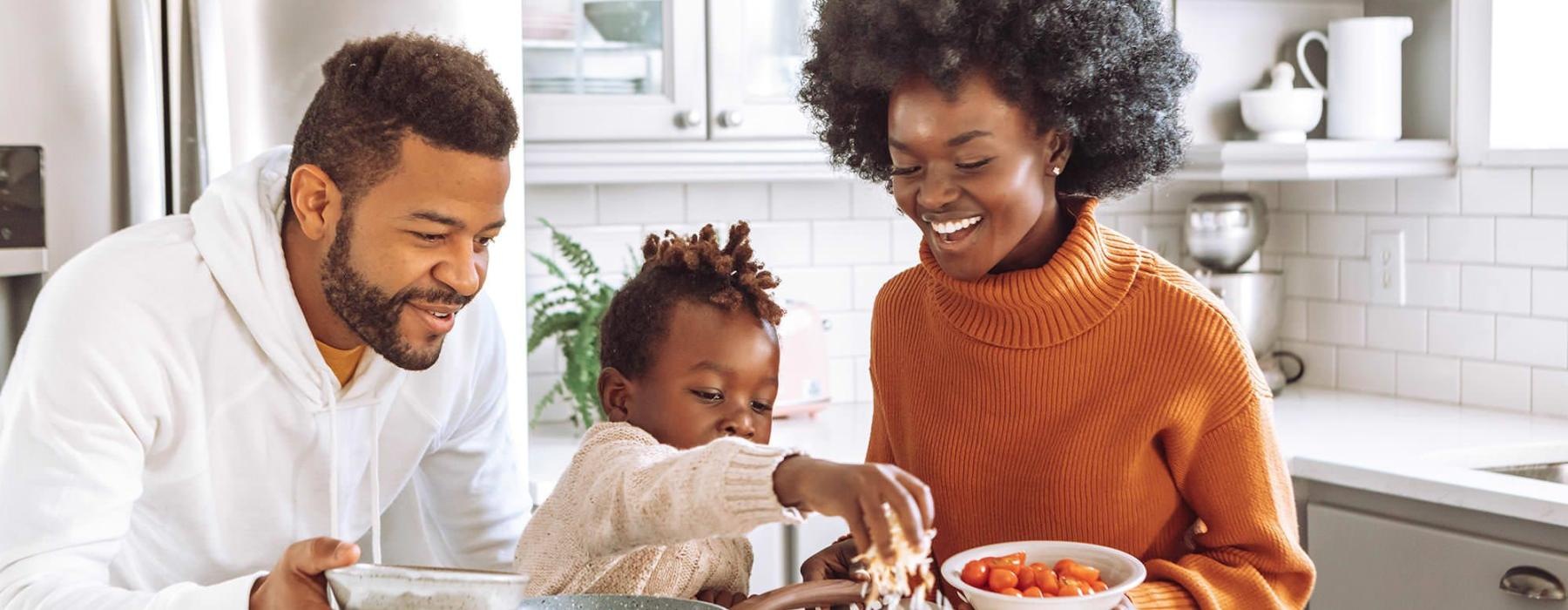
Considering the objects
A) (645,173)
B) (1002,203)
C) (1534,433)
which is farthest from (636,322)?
(1534,433)

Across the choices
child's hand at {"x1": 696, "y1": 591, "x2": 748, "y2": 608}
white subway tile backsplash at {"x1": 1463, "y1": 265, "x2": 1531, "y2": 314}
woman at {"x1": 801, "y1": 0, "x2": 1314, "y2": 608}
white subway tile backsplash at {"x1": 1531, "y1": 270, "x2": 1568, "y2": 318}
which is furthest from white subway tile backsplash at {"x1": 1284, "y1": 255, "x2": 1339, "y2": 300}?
child's hand at {"x1": 696, "y1": 591, "x2": 748, "y2": 608}

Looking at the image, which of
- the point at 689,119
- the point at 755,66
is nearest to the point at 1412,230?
the point at 755,66

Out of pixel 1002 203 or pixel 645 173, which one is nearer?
pixel 1002 203

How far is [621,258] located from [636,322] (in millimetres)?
1562

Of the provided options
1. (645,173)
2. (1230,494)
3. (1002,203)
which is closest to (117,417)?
(1002,203)

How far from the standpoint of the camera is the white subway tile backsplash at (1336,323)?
346cm

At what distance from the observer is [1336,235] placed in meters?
3.51

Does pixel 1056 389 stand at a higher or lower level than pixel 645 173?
lower

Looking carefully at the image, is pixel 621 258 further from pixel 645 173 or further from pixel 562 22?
pixel 562 22

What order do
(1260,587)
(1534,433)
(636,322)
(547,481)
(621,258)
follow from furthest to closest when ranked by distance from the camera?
(621,258), (1534,433), (547,481), (636,322), (1260,587)

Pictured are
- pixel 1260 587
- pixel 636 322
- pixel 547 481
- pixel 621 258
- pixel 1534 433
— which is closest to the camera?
pixel 1260 587

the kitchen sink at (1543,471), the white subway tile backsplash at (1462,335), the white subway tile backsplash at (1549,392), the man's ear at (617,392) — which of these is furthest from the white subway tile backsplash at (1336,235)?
the man's ear at (617,392)

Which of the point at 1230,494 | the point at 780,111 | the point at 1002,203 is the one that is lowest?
the point at 1230,494

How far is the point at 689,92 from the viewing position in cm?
295
